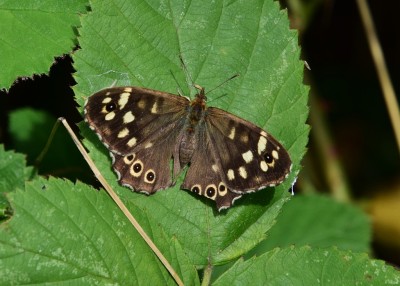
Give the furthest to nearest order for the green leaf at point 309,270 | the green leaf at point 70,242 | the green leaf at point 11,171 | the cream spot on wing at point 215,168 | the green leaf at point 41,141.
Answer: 1. the green leaf at point 41,141
2. the green leaf at point 11,171
3. the cream spot on wing at point 215,168
4. the green leaf at point 309,270
5. the green leaf at point 70,242

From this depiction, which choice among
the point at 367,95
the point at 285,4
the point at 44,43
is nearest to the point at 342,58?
the point at 367,95

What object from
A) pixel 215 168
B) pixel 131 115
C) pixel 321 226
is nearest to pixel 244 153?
pixel 215 168

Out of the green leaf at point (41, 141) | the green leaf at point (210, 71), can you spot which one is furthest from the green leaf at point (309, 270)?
the green leaf at point (41, 141)

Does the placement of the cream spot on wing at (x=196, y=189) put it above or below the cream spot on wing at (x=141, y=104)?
below

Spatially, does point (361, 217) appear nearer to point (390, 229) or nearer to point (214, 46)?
point (390, 229)

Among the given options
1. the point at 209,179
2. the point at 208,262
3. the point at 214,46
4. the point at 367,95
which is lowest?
the point at 208,262

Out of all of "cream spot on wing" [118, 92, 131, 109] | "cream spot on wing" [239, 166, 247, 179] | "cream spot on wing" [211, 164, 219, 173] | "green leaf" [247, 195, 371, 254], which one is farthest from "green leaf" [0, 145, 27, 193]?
"green leaf" [247, 195, 371, 254]

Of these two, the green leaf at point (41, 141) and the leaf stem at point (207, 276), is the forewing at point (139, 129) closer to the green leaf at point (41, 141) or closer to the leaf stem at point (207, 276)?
the leaf stem at point (207, 276)
